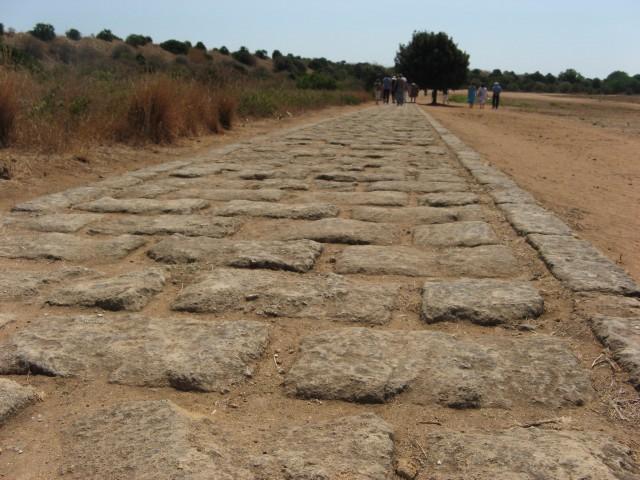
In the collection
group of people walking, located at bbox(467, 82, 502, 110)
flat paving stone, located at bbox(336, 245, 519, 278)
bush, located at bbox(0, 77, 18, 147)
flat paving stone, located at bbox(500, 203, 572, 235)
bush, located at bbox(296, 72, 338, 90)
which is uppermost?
bush, located at bbox(296, 72, 338, 90)

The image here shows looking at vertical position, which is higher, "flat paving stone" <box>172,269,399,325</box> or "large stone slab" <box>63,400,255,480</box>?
"flat paving stone" <box>172,269,399,325</box>

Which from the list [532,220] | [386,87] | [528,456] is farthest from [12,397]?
[386,87]

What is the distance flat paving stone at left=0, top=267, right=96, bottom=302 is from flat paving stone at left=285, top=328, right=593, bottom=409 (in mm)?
1130

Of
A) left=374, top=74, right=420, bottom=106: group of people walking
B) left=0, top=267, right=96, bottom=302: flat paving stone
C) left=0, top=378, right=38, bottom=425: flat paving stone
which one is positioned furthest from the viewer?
left=374, top=74, right=420, bottom=106: group of people walking

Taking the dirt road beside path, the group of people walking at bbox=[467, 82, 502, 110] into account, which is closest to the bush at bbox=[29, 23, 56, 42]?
the group of people walking at bbox=[467, 82, 502, 110]

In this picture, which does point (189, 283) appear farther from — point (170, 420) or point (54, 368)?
point (170, 420)

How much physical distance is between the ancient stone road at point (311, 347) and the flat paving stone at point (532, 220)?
2 cm

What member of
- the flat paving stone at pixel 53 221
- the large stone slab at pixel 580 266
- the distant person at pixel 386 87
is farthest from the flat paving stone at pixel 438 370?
the distant person at pixel 386 87

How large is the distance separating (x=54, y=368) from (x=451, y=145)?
6.87 metres

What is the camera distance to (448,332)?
2037 millimetres

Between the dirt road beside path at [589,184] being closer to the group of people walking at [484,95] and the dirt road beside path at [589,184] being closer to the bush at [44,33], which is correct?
the group of people walking at [484,95]

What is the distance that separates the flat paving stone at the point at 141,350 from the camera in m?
1.72

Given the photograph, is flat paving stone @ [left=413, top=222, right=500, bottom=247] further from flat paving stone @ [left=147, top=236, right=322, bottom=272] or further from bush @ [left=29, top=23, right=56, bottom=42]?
bush @ [left=29, top=23, right=56, bottom=42]

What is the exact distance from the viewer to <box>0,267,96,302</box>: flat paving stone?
90.4 inches
